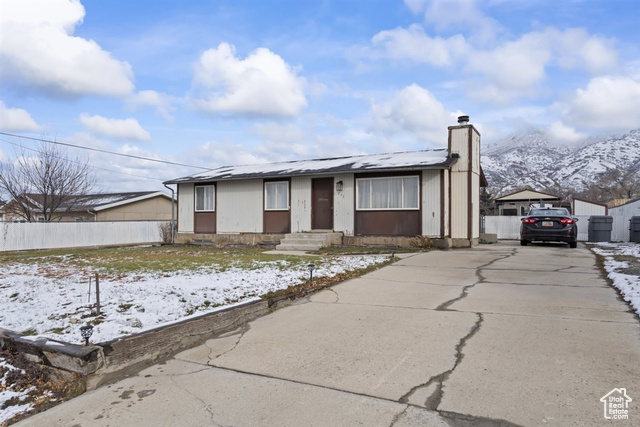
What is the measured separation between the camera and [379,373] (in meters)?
3.58

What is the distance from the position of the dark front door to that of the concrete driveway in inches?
404

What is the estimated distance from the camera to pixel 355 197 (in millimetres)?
15828

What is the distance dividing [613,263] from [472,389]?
8123 mm

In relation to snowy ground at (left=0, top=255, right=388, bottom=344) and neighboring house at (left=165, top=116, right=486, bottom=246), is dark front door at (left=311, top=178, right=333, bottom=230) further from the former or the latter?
snowy ground at (left=0, top=255, right=388, bottom=344)

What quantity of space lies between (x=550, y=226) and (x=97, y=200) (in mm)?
31800

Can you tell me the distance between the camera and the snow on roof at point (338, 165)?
15.0 metres

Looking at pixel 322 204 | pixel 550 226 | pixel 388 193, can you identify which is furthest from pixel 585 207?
pixel 322 204

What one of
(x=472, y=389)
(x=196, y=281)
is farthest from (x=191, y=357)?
(x=196, y=281)

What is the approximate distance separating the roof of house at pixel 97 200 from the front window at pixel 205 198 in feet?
40.7

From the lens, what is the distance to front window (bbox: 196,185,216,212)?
19112 millimetres

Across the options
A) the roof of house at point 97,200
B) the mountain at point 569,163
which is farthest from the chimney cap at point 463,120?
the mountain at point 569,163

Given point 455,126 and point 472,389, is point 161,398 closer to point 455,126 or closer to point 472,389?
point 472,389

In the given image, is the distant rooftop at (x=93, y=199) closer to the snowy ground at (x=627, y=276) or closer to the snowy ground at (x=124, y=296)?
the snowy ground at (x=124, y=296)

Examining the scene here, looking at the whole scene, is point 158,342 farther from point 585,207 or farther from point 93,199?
point 585,207
